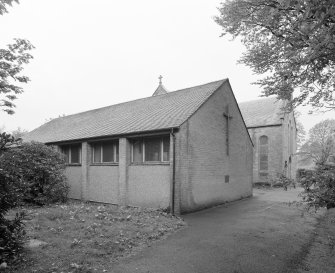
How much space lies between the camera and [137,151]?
15.1 meters

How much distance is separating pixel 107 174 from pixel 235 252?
10636mm

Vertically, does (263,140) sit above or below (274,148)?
above

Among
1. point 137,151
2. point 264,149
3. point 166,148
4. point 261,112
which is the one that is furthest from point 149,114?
point 261,112

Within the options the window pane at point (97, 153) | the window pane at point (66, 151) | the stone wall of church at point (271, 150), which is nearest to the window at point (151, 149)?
Answer: the window pane at point (97, 153)

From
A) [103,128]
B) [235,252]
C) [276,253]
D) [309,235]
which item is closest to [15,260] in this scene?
[235,252]

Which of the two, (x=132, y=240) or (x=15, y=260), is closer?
(x=15, y=260)

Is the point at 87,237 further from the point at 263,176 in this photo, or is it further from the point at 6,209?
the point at 263,176

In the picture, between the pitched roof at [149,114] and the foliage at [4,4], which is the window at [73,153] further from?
the foliage at [4,4]

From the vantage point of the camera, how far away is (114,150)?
16312 mm

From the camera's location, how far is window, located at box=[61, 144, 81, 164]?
1894 cm

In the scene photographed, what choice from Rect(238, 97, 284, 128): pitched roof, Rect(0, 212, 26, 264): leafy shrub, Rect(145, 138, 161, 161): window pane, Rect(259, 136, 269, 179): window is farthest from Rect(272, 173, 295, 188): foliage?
Rect(259, 136, 269, 179): window

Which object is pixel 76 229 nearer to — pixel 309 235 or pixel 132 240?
pixel 132 240

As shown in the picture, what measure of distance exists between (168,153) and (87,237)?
6.89m

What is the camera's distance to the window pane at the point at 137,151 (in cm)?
1494
